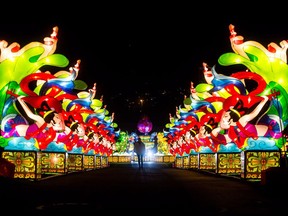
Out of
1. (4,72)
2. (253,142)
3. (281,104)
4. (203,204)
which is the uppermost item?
(4,72)

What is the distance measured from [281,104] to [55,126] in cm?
872

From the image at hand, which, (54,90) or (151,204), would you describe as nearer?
(151,204)

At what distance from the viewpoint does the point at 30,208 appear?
7555mm

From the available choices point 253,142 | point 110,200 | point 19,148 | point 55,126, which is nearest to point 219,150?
point 253,142

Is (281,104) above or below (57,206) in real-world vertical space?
above

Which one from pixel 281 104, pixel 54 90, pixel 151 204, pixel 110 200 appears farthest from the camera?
pixel 54 90

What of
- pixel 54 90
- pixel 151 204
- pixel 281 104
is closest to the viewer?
pixel 151 204

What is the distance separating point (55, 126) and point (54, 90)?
2206 mm

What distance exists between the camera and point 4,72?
17047 millimetres

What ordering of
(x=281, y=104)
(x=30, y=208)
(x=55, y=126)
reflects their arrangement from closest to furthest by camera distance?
1. (x=30, y=208)
2. (x=281, y=104)
3. (x=55, y=126)

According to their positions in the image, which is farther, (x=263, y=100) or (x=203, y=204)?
(x=263, y=100)

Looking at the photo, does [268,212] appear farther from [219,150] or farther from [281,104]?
[219,150]

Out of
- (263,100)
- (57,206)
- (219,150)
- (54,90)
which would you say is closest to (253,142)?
(263,100)

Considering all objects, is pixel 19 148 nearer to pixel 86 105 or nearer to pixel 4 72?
pixel 4 72
